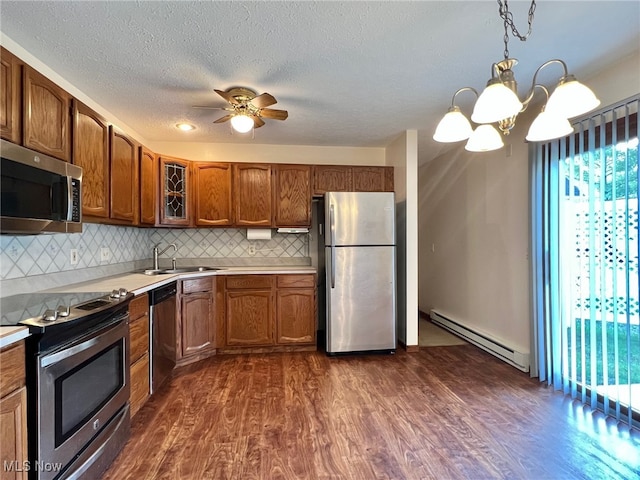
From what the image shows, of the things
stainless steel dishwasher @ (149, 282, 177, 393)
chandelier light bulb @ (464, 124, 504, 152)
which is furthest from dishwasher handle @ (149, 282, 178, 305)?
chandelier light bulb @ (464, 124, 504, 152)

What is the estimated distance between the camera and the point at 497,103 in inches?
47.3

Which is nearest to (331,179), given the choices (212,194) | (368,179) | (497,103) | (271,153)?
(368,179)

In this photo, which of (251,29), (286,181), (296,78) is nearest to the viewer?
(251,29)

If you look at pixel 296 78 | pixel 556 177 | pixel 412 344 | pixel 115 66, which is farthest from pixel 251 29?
pixel 412 344

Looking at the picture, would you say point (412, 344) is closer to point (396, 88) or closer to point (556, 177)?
point (556, 177)

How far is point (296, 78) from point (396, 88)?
757 millimetres

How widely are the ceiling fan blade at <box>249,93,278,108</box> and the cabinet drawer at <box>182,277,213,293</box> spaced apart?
1.75m

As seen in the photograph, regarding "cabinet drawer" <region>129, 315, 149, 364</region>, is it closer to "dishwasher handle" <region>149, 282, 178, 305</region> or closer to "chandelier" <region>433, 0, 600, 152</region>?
"dishwasher handle" <region>149, 282, 178, 305</region>

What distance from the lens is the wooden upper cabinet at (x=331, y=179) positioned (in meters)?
3.88

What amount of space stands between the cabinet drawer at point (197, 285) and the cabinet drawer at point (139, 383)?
83cm

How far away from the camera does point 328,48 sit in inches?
78.2

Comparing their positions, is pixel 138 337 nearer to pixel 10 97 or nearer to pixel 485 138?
pixel 10 97

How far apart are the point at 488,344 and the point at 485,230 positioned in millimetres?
1199

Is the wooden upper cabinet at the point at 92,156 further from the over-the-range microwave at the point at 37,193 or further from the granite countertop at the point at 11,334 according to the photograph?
the granite countertop at the point at 11,334
